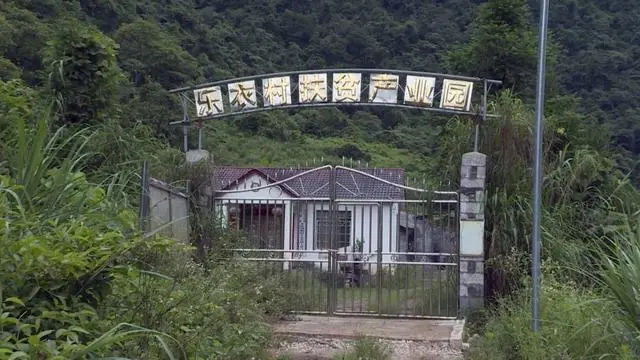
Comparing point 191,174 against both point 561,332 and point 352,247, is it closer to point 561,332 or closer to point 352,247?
point 352,247

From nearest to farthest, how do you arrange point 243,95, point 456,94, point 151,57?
point 456,94 → point 243,95 → point 151,57

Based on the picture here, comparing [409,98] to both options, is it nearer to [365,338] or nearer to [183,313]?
[365,338]

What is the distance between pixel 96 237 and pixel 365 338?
12.1ft

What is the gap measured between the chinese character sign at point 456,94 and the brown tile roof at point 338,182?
124cm

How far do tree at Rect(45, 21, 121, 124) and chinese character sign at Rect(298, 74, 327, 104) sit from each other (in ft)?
7.96

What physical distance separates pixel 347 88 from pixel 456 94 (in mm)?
1365

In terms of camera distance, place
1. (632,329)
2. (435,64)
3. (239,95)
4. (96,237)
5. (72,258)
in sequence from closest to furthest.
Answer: (72,258), (96,237), (632,329), (239,95), (435,64)

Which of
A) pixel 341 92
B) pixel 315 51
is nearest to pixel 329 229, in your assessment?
pixel 341 92

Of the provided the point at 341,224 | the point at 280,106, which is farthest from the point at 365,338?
the point at 280,106

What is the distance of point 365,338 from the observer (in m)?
7.20

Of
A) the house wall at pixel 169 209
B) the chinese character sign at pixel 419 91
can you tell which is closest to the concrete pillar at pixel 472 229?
the chinese character sign at pixel 419 91

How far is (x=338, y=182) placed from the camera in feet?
36.7

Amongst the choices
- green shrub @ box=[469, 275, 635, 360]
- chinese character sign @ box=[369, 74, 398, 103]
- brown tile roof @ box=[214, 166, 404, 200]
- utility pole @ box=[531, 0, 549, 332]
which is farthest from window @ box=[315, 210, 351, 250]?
utility pole @ box=[531, 0, 549, 332]

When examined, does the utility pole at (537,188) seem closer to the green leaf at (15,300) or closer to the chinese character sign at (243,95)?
the green leaf at (15,300)
